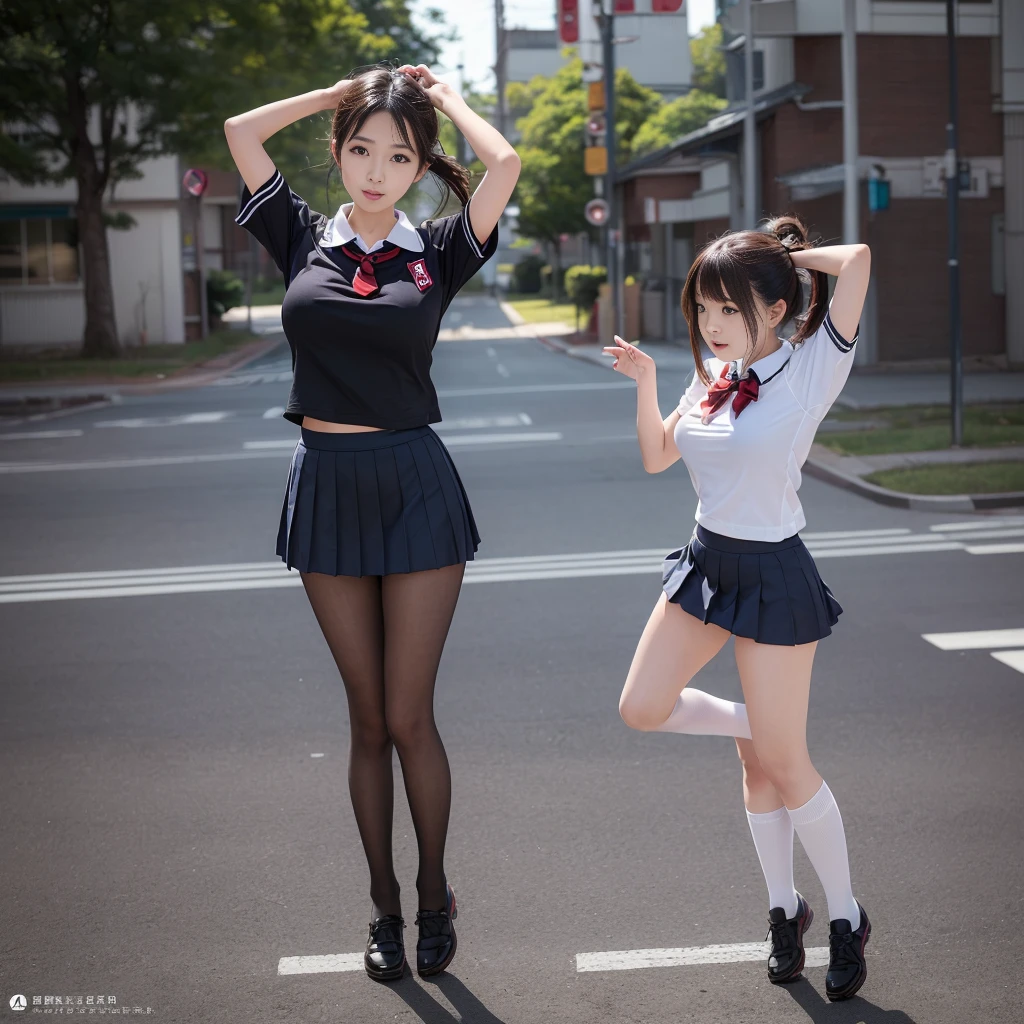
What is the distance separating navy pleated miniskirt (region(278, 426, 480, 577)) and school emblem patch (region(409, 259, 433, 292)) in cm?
36

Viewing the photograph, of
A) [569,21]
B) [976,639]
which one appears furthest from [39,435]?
[569,21]

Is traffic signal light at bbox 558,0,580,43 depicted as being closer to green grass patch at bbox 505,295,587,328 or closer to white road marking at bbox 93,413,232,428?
green grass patch at bbox 505,295,587,328

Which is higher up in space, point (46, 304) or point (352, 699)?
point (46, 304)

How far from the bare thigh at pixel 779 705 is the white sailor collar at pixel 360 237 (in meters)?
1.28

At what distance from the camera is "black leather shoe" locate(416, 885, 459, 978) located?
364 cm

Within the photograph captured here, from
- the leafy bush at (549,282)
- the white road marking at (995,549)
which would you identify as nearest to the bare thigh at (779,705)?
the white road marking at (995,549)

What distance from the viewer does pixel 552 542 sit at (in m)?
10.1

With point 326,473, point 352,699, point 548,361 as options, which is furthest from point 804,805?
point 548,361

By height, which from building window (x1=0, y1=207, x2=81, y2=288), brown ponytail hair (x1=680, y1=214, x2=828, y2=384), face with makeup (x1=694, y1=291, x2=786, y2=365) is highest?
building window (x1=0, y1=207, x2=81, y2=288)

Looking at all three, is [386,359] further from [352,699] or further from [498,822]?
[498,822]

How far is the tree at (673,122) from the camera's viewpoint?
5309 cm

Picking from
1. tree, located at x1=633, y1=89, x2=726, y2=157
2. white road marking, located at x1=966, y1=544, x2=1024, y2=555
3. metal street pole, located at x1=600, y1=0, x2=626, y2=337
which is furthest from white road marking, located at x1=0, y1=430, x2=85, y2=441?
tree, located at x1=633, y1=89, x2=726, y2=157

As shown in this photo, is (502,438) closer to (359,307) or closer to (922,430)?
(922,430)

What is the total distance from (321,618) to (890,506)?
8562mm
